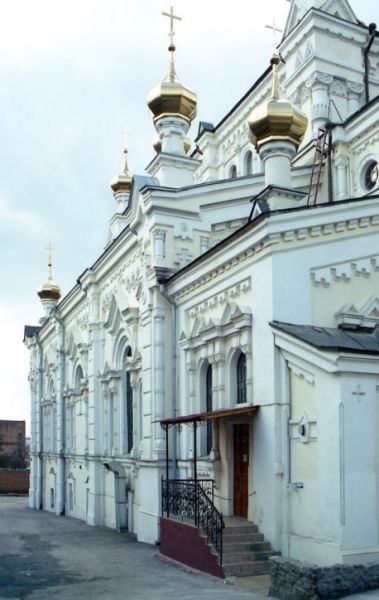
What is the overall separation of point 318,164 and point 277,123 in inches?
151

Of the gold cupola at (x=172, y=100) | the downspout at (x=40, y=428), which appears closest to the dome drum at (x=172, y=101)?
the gold cupola at (x=172, y=100)

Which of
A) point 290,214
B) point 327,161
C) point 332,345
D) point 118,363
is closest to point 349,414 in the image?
point 332,345

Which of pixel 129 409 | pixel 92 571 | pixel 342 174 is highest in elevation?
pixel 342 174

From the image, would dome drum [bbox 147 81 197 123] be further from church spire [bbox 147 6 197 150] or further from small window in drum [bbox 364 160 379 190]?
small window in drum [bbox 364 160 379 190]

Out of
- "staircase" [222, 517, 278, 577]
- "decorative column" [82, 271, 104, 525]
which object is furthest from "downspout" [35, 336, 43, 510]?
"staircase" [222, 517, 278, 577]

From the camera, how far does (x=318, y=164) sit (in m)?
17.1

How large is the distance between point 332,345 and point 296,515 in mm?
2418

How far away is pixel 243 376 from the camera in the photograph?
41.8ft

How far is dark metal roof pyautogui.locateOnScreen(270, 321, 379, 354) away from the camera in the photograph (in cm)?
→ 1031

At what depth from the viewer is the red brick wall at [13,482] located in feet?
128

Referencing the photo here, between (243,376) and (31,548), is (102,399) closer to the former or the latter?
(31,548)

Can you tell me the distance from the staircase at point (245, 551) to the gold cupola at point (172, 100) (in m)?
9.62

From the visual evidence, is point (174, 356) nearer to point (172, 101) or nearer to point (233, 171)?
point (172, 101)

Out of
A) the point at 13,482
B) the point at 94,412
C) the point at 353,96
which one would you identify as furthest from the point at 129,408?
the point at 13,482
